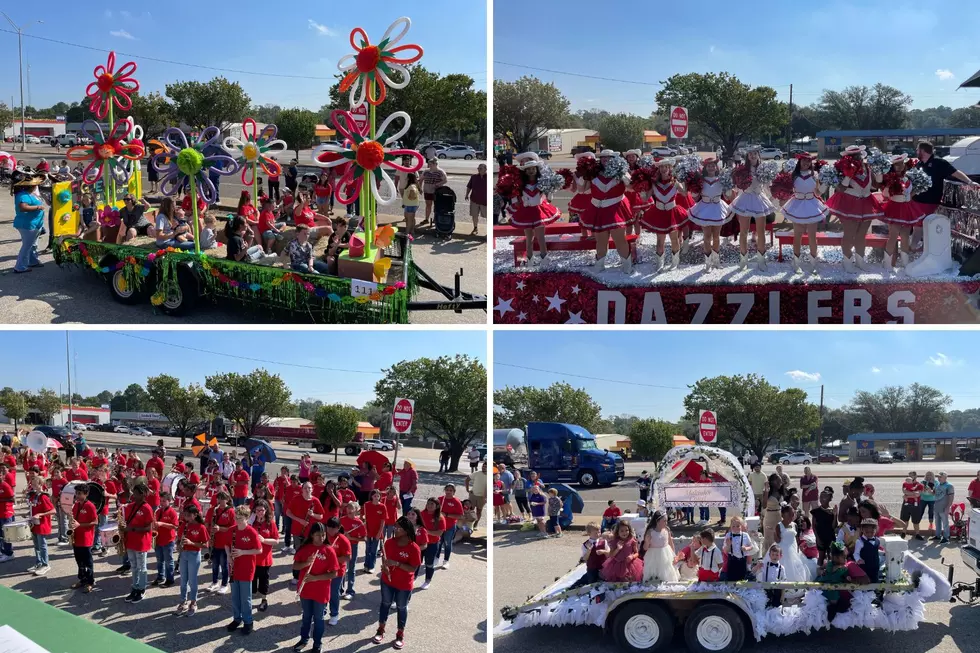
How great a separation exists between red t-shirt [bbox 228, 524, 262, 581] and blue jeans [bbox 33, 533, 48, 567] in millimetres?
3262

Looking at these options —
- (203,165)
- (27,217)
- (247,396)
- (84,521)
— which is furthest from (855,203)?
(247,396)

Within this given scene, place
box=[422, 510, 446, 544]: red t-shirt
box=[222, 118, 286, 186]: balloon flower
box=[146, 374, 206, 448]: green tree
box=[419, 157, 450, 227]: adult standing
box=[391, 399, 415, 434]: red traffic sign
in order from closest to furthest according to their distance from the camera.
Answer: box=[422, 510, 446, 544]: red t-shirt < box=[391, 399, 415, 434]: red traffic sign < box=[222, 118, 286, 186]: balloon flower < box=[419, 157, 450, 227]: adult standing < box=[146, 374, 206, 448]: green tree

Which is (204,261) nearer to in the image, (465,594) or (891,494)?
(465,594)

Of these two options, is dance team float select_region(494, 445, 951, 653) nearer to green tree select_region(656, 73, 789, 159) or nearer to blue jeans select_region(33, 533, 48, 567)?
blue jeans select_region(33, 533, 48, 567)

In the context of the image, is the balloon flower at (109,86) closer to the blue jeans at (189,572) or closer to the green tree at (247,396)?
the blue jeans at (189,572)

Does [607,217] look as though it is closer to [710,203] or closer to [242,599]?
[710,203]

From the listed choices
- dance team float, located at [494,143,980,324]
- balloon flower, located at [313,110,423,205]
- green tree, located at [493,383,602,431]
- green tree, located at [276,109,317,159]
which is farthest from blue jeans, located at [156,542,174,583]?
green tree, located at [276,109,317,159]

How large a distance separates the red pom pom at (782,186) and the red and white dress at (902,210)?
1007 millimetres

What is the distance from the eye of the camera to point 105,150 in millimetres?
12961

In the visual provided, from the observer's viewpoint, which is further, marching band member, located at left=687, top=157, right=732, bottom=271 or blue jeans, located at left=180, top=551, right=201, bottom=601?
marching band member, located at left=687, top=157, right=732, bottom=271

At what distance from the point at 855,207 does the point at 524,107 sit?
21823mm

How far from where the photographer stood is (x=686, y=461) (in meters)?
9.05

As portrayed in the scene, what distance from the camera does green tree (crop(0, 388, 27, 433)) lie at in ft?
158

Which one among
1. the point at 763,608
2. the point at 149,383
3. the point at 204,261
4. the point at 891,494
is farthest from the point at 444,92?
the point at 763,608
